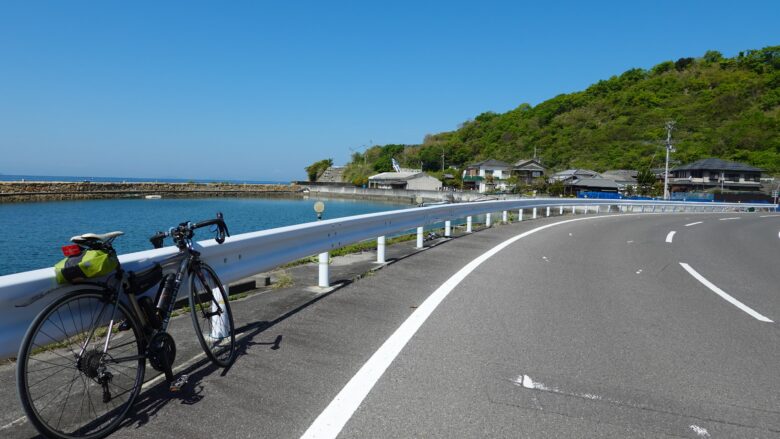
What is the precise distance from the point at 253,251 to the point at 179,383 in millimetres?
1983

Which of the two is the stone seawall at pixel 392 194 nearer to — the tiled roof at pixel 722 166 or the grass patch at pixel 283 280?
the tiled roof at pixel 722 166

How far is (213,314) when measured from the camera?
13.1 feet

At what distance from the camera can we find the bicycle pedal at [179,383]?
10.9 ft

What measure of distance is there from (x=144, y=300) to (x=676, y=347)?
14.9 feet

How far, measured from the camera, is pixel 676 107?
129125 mm

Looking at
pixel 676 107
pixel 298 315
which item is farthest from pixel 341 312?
pixel 676 107

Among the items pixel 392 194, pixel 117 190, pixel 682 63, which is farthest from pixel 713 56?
pixel 117 190

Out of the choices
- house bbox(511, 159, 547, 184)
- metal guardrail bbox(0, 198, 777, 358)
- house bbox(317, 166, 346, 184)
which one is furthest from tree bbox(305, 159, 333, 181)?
metal guardrail bbox(0, 198, 777, 358)

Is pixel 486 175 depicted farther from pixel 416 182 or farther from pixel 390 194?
pixel 390 194

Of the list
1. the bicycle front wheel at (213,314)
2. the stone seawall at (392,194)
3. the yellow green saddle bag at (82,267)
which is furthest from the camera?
the stone seawall at (392,194)

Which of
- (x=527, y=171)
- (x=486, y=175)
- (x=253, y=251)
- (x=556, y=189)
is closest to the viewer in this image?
(x=253, y=251)

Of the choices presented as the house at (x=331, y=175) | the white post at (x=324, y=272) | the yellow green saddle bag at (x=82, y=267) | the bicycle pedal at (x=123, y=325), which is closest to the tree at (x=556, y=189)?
the white post at (x=324, y=272)

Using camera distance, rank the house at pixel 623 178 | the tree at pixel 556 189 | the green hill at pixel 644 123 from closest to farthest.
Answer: the tree at pixel 556 189 < the house at pixel 623 178 < the green hill at pixel 644 123

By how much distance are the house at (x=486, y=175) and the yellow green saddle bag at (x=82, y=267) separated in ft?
307
